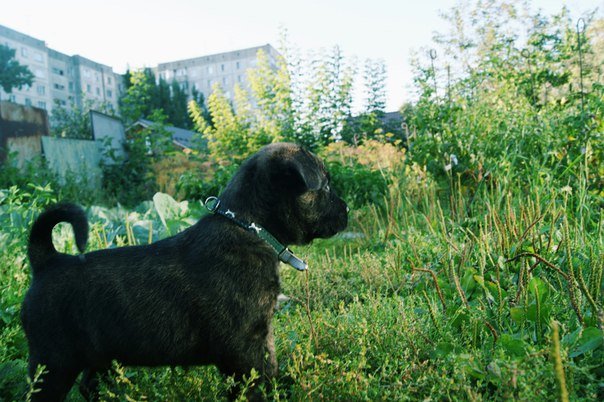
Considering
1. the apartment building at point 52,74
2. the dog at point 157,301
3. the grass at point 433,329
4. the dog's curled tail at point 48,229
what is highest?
the apartment building at point 52,74

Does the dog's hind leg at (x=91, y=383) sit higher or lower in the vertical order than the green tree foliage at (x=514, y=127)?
lower

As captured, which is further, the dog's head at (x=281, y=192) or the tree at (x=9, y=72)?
the tree at (x=9, y=72)

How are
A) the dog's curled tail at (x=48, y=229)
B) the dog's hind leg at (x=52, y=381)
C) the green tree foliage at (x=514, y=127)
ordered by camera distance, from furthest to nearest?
the green tree foliage at (x=514, y=127) < the dog's curled tail at (x=48, y=229) < the dog's hind leg at (x=52, y=381)

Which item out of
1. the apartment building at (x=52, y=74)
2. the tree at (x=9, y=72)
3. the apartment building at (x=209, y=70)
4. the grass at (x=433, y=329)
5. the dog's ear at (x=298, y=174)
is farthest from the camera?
the apartment building at (x=209, y=70)

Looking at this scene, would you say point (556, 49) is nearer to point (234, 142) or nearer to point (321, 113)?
point (321, 113)

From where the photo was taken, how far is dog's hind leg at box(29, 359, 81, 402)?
7.02 feet

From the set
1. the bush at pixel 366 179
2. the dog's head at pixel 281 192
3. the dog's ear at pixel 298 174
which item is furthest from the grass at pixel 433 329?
the bush at pixel 366 179

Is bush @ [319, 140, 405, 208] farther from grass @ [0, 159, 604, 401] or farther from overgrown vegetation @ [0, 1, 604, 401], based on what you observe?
grass @ [0, 159, 604, 401]

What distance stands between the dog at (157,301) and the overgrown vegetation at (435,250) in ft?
0.62

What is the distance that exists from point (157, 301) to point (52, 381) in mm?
586

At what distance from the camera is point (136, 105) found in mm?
14102

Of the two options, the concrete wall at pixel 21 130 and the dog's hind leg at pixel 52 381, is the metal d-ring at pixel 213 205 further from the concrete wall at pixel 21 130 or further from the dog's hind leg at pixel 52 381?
the concrete wall at pixel 21 130

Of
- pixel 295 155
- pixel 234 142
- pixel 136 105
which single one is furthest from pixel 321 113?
pixel 295 155

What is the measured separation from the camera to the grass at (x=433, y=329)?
2021mm
